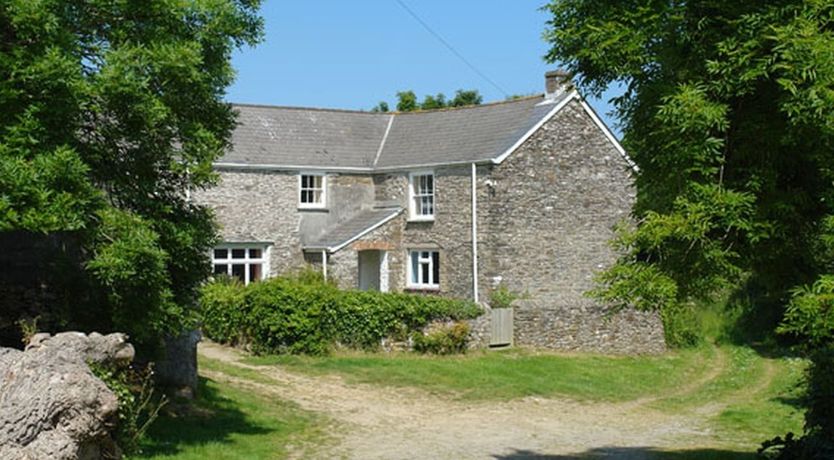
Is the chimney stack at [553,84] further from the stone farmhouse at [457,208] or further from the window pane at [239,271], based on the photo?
the window pane at [239,271]

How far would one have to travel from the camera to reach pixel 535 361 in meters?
31.3

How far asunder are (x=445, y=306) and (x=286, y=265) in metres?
9.62

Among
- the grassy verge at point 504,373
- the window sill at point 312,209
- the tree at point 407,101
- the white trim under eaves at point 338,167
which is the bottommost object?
the grassy verge at point 504,373

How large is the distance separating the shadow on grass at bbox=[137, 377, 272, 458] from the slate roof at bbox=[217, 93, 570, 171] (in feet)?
54.0

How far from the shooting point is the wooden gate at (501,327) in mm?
33062

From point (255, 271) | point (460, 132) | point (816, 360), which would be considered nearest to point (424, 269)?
point (460, 132)

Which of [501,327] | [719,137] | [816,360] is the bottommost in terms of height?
[816,360]

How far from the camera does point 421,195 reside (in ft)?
128

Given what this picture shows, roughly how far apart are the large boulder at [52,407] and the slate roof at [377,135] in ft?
88.9

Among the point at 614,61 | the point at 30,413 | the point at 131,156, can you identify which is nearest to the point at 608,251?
the point at 131,156

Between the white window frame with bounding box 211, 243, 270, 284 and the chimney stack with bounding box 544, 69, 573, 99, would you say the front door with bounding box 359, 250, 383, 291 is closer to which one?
the white window frame with bounding box 211, 243, 270, 284

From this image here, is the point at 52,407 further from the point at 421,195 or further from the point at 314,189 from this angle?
the point at 314,189

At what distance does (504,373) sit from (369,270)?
492 inches

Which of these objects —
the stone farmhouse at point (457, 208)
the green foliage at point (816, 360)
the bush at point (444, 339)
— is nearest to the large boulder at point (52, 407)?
the green foliage at point (816, 360)
